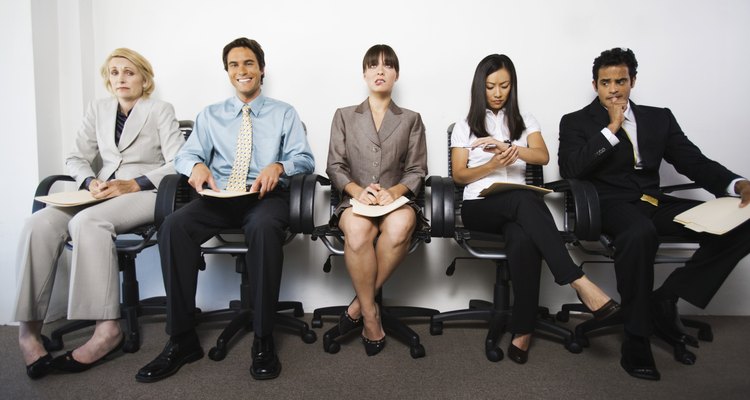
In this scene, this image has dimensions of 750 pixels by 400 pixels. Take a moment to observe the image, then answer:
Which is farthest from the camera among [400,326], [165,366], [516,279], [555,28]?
[555,28]

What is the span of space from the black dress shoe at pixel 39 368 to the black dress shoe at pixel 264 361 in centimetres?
75

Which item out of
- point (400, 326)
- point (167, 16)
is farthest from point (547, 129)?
point (167, 16)

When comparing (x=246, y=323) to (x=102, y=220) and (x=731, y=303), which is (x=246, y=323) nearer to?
(x=102, y=220)

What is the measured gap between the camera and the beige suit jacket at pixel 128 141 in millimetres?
2045

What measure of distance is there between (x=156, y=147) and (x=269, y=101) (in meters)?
0.63

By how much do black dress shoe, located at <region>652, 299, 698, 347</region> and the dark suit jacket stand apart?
50cm

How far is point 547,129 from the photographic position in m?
2.38

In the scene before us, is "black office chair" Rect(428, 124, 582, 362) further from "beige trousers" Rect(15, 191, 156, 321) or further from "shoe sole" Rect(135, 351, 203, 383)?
"beige trousers" Rect(15, 191, 156, 321)

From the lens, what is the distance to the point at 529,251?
64.1 inches

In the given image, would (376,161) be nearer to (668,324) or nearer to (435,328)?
(435,328)

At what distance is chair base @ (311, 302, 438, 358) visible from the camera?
5.64 ft

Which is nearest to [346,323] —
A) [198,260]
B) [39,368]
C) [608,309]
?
[198,260]

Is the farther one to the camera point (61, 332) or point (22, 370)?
point (61, 332)

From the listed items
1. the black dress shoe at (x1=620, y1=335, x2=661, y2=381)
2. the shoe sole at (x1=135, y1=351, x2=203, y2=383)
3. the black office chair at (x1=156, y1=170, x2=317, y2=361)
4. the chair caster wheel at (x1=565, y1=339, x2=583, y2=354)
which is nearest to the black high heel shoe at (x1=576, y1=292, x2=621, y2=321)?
the black dress shoe at (x1=620, y1=335, x2=661, y2=381)
